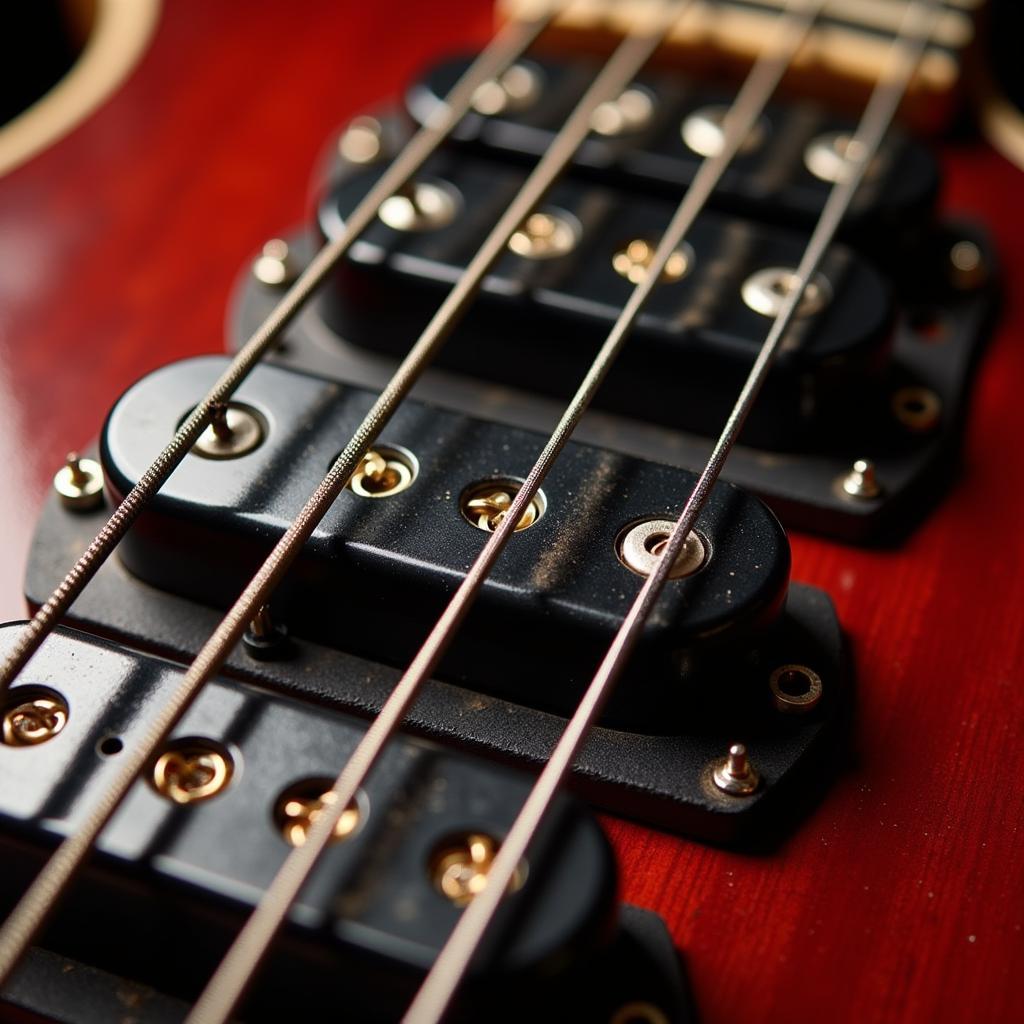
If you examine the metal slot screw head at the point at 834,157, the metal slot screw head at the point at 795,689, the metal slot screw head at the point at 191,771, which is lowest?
the metal slot screw head at the point at 795,689

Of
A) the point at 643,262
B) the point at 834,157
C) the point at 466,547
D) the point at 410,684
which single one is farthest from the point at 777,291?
the point at 410,684

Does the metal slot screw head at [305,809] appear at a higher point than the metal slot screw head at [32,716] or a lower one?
lower

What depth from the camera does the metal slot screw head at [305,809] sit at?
1.89ft

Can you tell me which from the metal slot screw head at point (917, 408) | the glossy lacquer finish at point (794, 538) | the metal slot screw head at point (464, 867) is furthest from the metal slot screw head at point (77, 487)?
the metal slot screw head at point (917, 408)

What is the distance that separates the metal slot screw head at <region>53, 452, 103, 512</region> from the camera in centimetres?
82

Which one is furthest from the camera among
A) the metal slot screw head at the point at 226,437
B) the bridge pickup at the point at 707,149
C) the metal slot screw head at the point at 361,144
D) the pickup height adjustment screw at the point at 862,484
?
the metal slot screw head at the point at 361,144

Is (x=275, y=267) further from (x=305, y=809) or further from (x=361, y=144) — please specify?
(x=305, y=809)

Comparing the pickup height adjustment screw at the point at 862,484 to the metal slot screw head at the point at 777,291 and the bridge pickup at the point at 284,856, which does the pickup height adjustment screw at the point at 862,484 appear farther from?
the bridge pickup at the point at 284,856

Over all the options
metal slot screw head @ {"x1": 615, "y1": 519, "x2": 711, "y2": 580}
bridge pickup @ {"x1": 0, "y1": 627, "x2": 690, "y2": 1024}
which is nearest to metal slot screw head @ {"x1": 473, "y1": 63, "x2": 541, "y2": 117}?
metal slot screw head @ {"x1": 615, "y1": 519, "x2": 711, "y2": 580}

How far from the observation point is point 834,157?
1024 millimetres

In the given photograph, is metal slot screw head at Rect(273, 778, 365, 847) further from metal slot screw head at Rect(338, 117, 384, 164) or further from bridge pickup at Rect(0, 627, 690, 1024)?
metal slot screw head at Rect(338, 117, 384, 164)

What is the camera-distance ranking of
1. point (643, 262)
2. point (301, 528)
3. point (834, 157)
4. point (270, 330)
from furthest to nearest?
point (834, 157)
point (643, 262)
point (270, 330)
point (301, 528)

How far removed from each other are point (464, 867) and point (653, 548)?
0.66 ft

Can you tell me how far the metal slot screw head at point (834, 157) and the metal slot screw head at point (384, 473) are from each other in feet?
1.41
